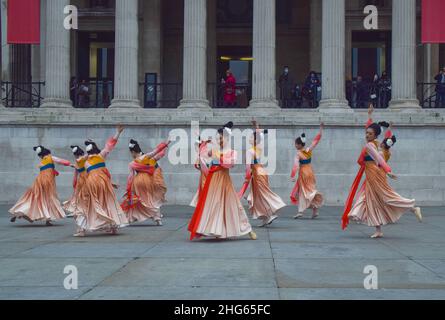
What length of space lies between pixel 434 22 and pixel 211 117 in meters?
9.04

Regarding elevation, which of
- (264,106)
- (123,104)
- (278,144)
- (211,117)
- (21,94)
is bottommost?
(278,144)

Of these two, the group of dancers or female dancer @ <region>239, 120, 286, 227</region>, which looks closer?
the group of dancers

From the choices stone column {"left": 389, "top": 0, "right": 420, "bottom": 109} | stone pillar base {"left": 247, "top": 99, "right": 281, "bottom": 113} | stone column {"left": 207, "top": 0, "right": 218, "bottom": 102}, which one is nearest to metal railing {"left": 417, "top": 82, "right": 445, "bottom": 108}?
stone column {"left": 389, "top": 0, "right": 420, "bottom": 109}

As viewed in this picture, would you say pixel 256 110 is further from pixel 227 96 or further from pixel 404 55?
pixel 404 55

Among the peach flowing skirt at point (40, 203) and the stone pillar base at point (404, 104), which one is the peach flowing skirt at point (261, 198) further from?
the stone pillar base at point (404, 104)

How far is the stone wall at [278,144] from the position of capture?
25.9 meters

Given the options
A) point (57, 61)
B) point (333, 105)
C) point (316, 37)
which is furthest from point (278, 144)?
point (57, 61)

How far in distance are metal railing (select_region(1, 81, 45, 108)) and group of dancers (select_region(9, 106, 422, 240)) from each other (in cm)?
1206

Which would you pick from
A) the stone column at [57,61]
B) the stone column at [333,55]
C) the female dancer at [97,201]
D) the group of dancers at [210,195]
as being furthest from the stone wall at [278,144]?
the female dancer at [97,201]

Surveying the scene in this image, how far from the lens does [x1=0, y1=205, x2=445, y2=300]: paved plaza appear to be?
830 centimetres

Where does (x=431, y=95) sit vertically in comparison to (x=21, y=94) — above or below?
below

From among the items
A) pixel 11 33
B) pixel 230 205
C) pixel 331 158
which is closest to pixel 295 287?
pixel 230 205

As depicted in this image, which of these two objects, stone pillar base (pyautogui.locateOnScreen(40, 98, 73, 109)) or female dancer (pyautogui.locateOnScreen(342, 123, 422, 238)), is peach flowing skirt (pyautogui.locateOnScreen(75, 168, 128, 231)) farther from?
stone pillar base (pyautogui.locateOnScreen(40, 98, 73, 109))

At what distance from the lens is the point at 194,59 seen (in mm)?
27047
